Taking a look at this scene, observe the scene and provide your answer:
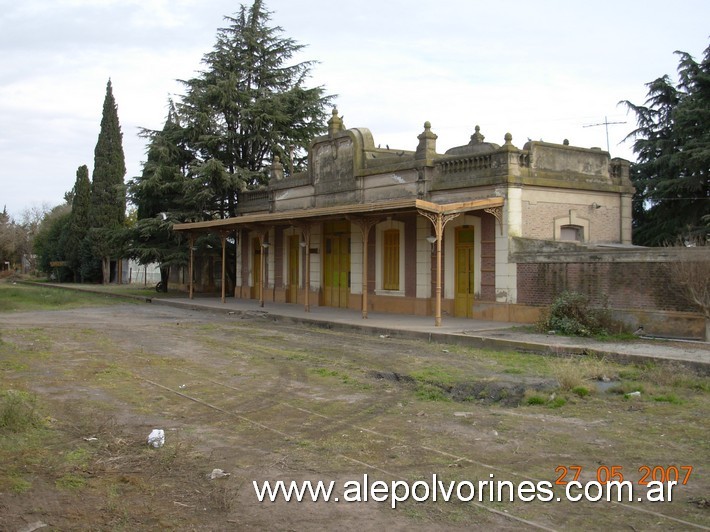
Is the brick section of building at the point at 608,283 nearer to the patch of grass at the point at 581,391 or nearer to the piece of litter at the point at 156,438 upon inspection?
the patch of grass at the point at 581,391

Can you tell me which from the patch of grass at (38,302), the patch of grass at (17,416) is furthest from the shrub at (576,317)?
the patch of grass at (38,302)

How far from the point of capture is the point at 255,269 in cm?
2967

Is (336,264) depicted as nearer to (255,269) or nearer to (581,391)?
(255,269)

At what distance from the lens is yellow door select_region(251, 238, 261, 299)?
29.4 metres

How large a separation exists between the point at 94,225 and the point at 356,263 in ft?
97.5

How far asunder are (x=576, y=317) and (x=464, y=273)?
4.58 metres

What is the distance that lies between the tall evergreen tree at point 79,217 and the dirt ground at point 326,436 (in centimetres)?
3814

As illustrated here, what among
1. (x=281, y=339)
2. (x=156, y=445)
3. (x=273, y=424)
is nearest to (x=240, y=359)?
(x=281, y=339)

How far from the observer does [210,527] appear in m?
4.56

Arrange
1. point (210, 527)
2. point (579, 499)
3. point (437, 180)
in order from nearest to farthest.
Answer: point (210, 527), point (579, 499), point (437, 180)

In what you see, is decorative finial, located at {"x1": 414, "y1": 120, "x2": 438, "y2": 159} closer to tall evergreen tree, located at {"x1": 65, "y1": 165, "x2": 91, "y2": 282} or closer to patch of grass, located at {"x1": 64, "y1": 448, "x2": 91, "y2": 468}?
patch of grass, located at {"x1": 64, "y1": 448, "x2": 91, "y2": 468}

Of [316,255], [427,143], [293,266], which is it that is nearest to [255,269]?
[293,266]

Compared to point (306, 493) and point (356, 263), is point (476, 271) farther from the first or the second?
point (306, 493)

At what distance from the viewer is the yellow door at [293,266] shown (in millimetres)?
26828
